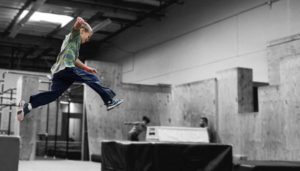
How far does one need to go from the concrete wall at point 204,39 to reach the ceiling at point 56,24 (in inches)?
24.8

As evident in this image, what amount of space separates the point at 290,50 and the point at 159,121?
4.31m

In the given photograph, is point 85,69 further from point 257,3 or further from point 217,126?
point 257,3

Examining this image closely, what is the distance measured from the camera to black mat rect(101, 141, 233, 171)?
177 inches

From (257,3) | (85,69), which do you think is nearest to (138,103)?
(257,3)

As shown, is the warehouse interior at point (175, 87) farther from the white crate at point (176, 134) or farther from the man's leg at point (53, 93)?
the man's leg at point (53, 93)

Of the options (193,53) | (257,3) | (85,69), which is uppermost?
(257,3)

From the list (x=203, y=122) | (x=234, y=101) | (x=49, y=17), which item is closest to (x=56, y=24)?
(x=49, y=17)

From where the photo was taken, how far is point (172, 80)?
41.3 feet

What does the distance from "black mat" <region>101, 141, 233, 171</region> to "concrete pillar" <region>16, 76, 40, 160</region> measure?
510 centimetres

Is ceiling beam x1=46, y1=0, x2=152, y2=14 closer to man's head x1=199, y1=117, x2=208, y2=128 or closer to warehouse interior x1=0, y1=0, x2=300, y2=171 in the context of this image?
warehouse interior x1=0, y1=0, x2=300, y2=171

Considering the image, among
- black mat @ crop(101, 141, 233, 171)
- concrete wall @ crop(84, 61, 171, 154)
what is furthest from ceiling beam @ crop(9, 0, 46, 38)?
black mat @ crop(101, 141, 233, 171)

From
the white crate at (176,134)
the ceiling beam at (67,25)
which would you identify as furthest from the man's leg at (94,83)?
the ceiling beam at (67,25)

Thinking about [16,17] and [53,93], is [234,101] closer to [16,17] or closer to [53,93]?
[53,93]

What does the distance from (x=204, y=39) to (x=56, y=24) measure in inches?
214
